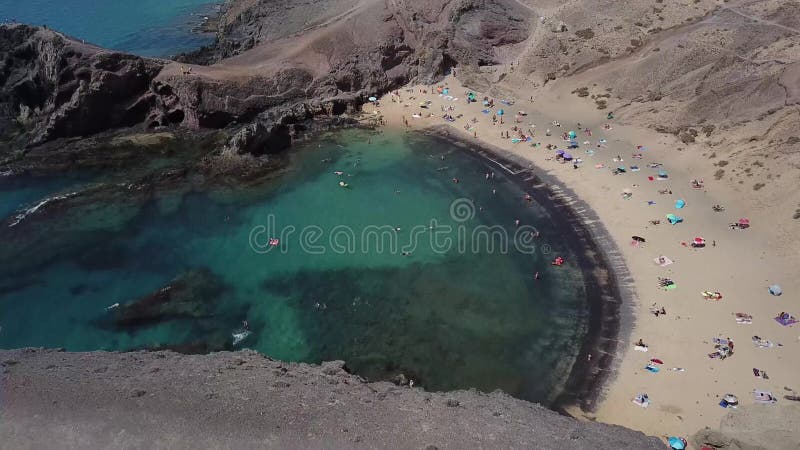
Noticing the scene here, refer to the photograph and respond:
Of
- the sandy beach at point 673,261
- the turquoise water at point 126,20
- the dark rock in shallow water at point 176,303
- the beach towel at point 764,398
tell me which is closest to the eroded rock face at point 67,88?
the turquoise water at point 126,20

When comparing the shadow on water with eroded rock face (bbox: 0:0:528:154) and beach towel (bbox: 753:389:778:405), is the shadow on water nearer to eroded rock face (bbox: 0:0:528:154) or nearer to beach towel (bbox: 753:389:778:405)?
beach towel (bbox: 753:389:778:405)

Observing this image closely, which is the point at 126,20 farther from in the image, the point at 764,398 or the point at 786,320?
the point at 764,398

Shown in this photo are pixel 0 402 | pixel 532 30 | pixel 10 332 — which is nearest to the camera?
pixel 0 402

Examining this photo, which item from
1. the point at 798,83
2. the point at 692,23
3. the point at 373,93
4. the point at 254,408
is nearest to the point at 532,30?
the point at 692,23

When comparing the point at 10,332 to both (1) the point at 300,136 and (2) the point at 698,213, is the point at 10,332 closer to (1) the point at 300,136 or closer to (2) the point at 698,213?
(1) the point at 300,136

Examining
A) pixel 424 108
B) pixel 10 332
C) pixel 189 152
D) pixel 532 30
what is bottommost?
pixel 10 332

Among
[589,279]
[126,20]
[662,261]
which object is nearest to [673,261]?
[662,261]

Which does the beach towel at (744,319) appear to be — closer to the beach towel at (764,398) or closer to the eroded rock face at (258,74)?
the beach towel at (764,398)
